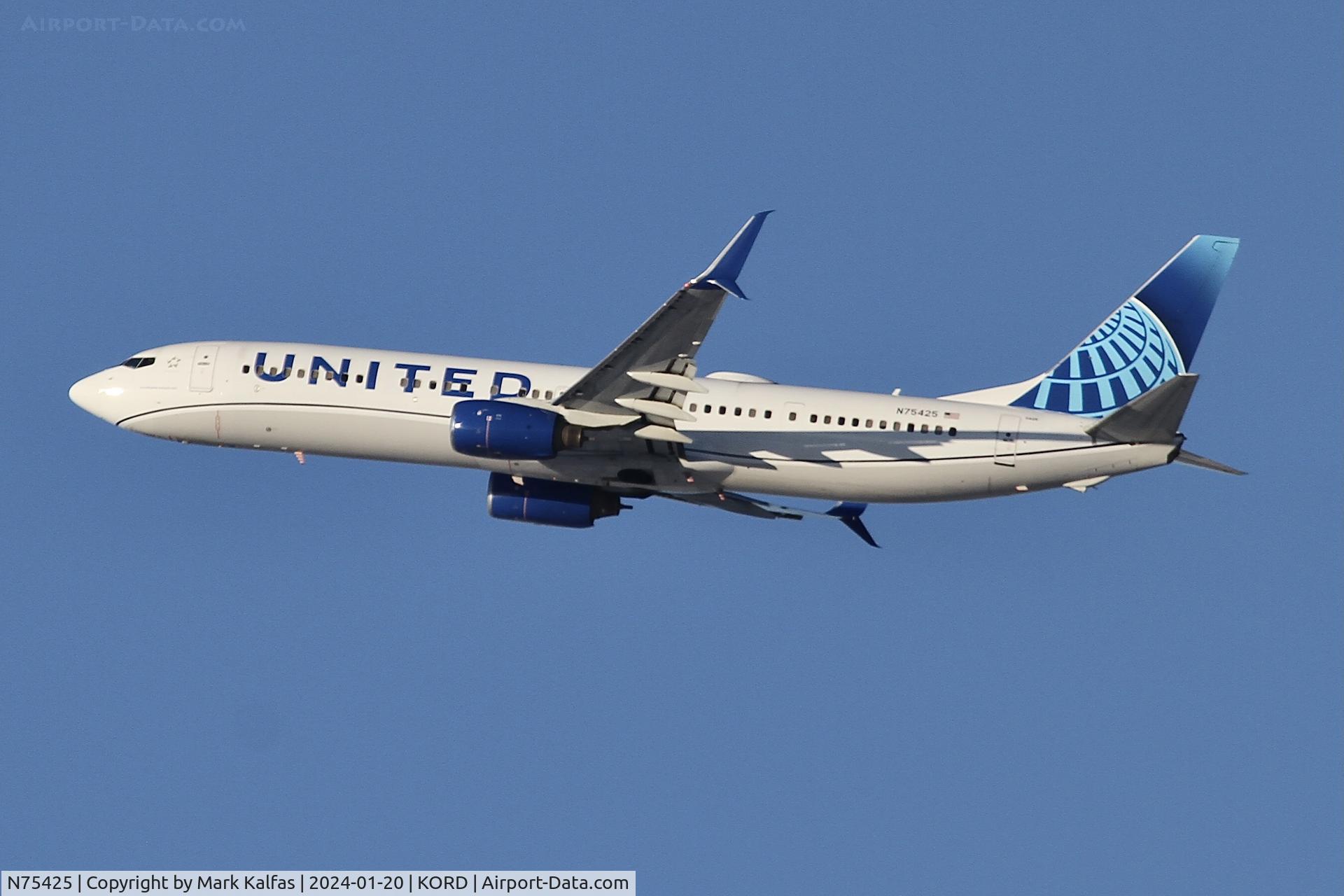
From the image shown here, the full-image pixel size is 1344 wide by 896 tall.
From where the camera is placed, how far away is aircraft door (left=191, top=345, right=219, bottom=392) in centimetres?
5591

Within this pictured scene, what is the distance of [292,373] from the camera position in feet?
181

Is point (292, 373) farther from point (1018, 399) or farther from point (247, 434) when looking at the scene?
point (1018, 399)

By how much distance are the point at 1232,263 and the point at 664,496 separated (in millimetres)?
17462

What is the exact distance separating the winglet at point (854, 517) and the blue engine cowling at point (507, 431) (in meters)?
9.40

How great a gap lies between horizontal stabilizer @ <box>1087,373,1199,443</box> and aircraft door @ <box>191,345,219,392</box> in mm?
24065

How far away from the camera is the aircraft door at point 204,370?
2201 inches

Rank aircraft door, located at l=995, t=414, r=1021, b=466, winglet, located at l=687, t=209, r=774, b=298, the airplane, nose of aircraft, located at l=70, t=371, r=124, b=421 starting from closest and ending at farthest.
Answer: winglet, located at l=687, t=209, r=774, b=298 → the airplane → aircraft door, located at l=995, t=414, r=1021, b=466 → nose of aircraft, located at l=70, t=371, r=124, b=421

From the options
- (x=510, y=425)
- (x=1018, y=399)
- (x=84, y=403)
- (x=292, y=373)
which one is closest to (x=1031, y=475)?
(x=1018, y=399)

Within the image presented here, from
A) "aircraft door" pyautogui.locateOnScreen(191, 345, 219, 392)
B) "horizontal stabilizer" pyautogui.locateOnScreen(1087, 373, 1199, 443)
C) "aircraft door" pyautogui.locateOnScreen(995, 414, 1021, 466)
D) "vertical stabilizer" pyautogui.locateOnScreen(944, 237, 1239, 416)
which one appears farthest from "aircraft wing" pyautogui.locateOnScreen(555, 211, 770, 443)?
"aircraft door" pyautogui.locateOnScreen(191, 345, 219, 392)

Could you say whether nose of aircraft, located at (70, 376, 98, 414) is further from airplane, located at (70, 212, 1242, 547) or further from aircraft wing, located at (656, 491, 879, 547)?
aircraft wing, located at (656, 491, 879, 547)

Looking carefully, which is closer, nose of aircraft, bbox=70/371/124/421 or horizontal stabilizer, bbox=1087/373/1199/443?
horizontal stabilizer, bbox=1087/373/1199/443

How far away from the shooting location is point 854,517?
56438 millimetres

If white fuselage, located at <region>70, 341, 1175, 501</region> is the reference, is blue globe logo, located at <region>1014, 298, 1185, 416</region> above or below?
above

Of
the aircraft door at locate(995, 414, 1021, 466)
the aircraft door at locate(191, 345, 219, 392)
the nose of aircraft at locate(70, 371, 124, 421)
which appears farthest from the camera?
the nose of aircraft at locate(70, 371, 124, 421)
